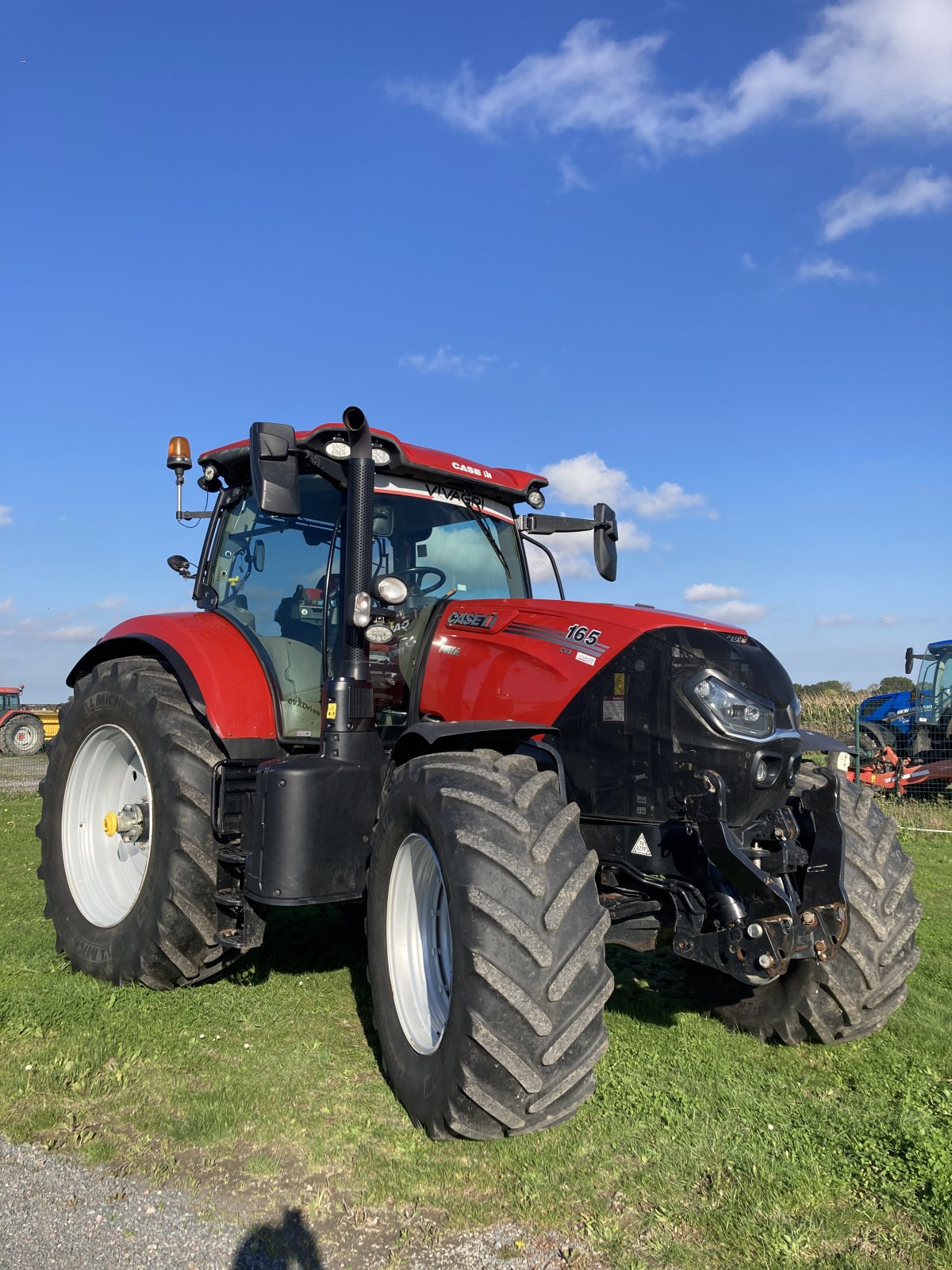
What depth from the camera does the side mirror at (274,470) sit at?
3.89 m

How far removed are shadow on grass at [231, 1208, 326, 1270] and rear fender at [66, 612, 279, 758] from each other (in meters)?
2.14

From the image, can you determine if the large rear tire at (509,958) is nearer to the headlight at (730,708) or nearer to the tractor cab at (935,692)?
the headlight at (730,708)

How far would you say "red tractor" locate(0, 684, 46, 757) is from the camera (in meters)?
22.9

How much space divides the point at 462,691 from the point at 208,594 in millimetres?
1922

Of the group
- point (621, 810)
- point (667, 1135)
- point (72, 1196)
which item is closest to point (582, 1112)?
point (667, 1135)

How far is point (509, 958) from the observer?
2936mm

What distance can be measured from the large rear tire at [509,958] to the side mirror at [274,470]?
4.03 feet

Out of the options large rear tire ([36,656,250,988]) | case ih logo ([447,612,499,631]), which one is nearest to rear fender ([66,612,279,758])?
large rear tire ([36,656,250,988])

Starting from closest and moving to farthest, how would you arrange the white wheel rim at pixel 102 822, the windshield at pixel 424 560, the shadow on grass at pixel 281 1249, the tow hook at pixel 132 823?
the shadow on grass at pixel 281 1249, the windshield at pixel 424 560, the tow hook at pixel 132 823, the white wheel rim at pixel 102 822

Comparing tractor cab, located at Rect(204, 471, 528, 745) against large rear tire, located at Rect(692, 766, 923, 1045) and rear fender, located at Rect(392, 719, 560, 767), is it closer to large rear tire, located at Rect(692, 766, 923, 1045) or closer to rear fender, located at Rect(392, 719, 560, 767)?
rear fender, located at Rect(392, 719, 560, 767)

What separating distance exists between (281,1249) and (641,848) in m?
1.74

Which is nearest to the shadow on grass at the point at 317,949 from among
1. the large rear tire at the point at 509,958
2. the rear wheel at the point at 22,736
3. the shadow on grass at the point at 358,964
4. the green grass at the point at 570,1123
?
the shadow on grass at the point at 358,964

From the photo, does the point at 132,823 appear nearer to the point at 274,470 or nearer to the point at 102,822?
the point at 102,822

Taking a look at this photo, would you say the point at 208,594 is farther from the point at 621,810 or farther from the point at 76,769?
the point at 621,810
